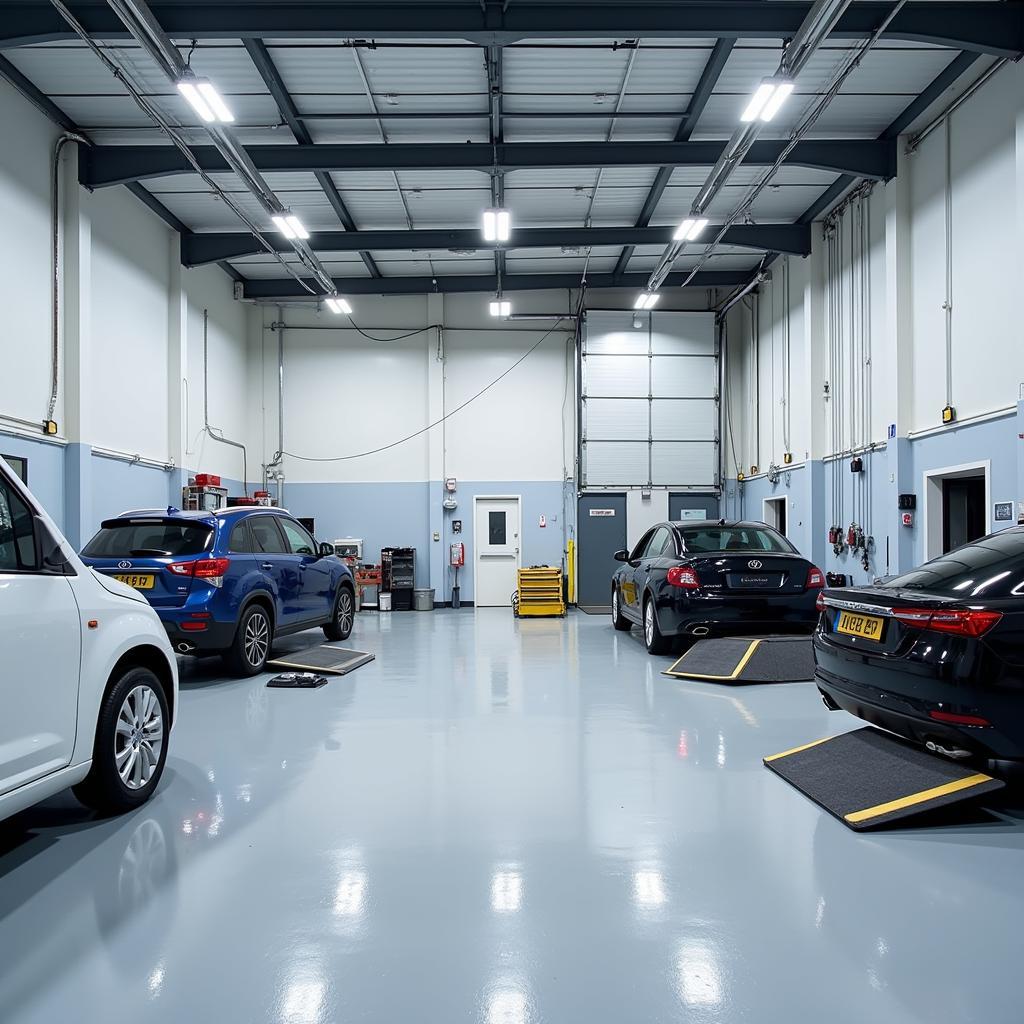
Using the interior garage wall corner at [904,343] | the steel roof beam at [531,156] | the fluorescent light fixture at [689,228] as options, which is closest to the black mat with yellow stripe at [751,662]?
the interior garage wall corner at [904,343]

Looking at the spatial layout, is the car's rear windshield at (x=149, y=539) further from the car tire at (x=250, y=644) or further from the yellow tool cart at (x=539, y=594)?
the yellow tool cart at (x=539, y=594)

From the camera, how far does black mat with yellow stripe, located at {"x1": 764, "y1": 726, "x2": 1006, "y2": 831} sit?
10.1ft

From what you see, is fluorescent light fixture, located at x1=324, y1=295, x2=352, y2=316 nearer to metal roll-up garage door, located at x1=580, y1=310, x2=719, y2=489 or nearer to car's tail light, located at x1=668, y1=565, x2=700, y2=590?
metal roll-up garage door, located at x1=580, y1=310, x2=719, y2=489

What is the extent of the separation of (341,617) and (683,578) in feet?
14.1

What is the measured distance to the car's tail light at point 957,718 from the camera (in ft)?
9.84

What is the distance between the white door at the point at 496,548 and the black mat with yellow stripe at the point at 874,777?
11.1 metres

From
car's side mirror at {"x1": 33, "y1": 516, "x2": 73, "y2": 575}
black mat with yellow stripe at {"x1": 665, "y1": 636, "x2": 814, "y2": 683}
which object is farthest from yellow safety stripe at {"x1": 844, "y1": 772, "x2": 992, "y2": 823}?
car's side mirror at {"x1": 33, "y1": 516, "x2": 73, "y2": 575}

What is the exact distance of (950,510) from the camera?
8852 mm

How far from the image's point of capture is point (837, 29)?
6.89 metres

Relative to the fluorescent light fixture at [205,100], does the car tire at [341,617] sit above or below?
below

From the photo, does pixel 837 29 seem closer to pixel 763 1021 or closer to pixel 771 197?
pixel 771 197

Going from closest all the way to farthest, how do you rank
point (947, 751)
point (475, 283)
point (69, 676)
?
1. point (69, 676)
2. point (947, 751)
3. point (475, 283)

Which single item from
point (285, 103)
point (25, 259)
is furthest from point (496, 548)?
point (25, 259)

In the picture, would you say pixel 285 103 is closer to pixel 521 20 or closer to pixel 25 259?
pixel 521 20
